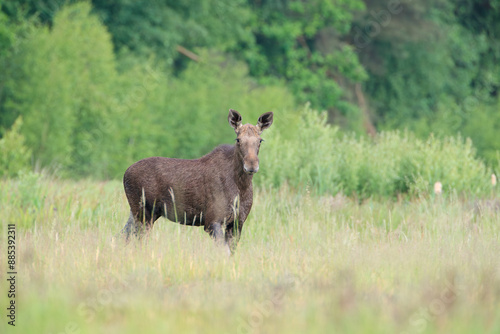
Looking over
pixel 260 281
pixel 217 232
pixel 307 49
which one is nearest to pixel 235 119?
pixel 217 232

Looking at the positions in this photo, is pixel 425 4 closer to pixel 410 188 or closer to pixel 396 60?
pixel 396 60

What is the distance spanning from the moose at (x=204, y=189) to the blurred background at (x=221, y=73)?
432 inches

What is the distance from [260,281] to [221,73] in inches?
1316

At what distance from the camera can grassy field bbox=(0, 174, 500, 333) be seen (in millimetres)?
5609

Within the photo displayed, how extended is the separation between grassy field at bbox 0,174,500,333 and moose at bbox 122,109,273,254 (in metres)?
0.28

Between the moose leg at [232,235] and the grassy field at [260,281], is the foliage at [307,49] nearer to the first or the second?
the grassy field at [260,281]

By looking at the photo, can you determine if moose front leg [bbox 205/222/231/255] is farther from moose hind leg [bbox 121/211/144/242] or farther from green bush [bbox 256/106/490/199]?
green bush [bbox 256/106/490/199]

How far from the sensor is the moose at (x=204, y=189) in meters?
8.47

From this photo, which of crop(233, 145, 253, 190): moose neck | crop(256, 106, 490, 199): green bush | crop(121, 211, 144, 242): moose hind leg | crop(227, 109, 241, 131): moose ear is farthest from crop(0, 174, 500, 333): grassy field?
crop(256, 106, 490, 199): green bush

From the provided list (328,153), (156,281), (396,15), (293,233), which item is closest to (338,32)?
(396,15)

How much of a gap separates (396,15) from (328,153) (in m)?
30.4

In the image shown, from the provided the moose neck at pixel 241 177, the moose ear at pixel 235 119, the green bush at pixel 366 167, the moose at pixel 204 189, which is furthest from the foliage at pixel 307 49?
the moose neck at pixel 241 177

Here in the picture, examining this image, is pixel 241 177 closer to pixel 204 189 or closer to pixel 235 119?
pixel 204 189

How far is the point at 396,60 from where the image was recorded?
47812 millimetres
